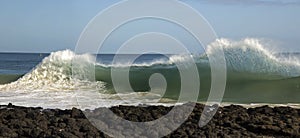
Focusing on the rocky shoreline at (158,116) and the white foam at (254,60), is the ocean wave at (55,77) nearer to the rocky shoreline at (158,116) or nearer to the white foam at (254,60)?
the white foam at (254,60)

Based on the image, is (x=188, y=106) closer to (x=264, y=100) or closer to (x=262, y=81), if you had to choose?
(x=264, y=100)

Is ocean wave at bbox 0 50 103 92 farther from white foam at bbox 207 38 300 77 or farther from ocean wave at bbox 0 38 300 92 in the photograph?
white foam at bbox 207 38 300 77

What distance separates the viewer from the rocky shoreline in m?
9.23

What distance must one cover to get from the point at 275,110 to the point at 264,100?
7.24m

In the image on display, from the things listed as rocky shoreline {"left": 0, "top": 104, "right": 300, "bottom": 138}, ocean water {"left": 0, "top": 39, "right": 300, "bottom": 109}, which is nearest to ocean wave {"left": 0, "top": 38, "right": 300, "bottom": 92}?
ocean water {"left": 0, "top": 39, "right": 300, "bottom": 109}

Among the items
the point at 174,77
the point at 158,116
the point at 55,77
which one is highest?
the point at 55,77

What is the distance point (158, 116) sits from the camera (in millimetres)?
10805

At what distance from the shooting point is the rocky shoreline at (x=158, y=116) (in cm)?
923

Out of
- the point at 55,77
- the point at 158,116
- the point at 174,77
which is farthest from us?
the point at 55,77

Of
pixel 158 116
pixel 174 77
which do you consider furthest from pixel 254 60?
pixel 158 116

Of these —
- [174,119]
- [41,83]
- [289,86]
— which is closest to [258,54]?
[289,86]

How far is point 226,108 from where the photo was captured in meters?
12.0

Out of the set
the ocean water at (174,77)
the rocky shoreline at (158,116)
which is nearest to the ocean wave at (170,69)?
the ocean water at (174,77)

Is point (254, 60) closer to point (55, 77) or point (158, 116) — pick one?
point (55, 77)
